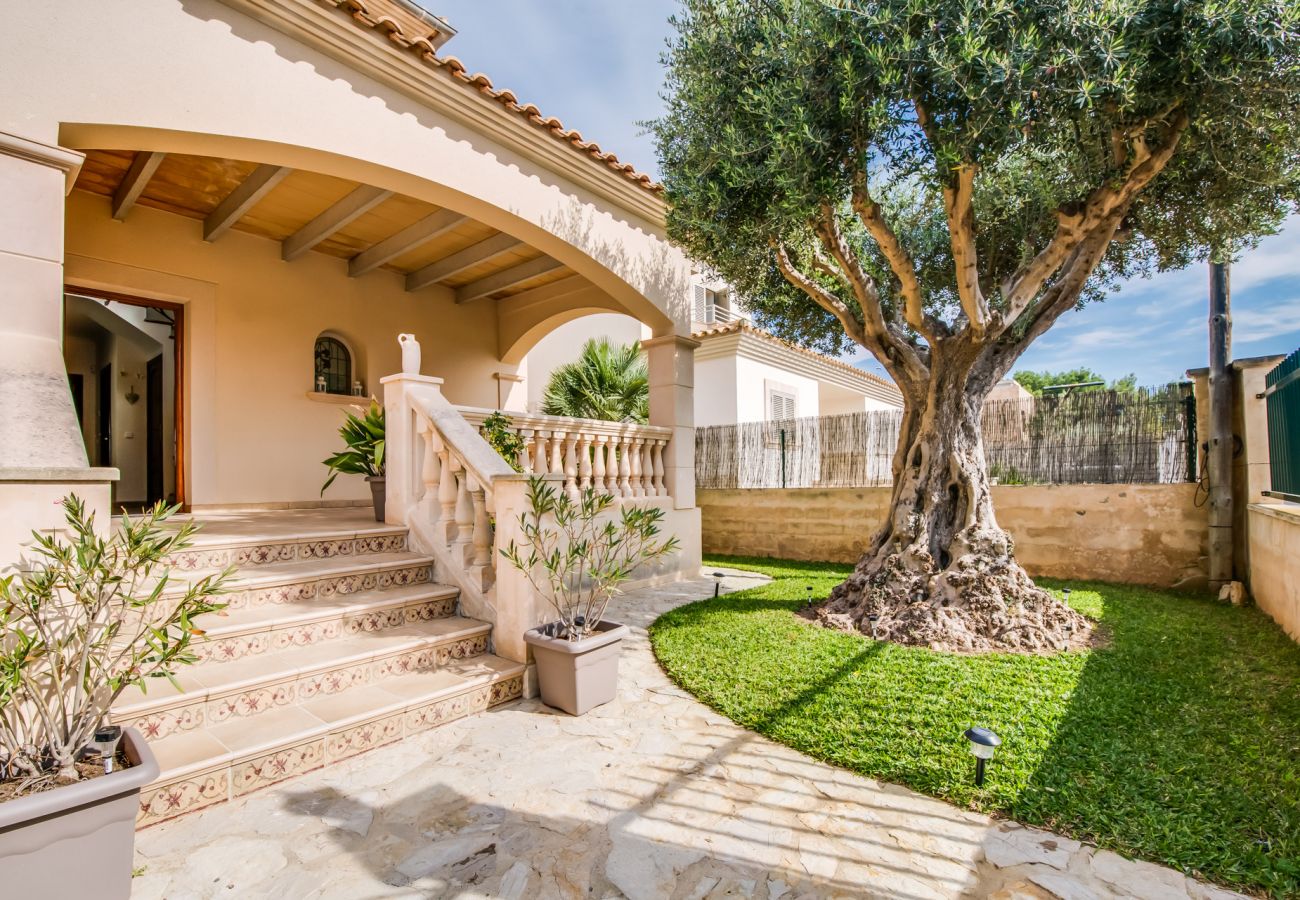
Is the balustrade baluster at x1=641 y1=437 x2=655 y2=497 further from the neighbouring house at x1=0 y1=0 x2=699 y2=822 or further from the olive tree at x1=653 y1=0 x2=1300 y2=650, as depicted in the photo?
the olive tree at x1=653 y1=0 x2=1300 y2=650

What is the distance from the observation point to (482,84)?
190 inches

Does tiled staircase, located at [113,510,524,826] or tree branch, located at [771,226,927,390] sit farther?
tree branch, located at [771,226,927,390]

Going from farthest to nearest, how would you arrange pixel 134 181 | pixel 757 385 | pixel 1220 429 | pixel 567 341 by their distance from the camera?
pixel 567 341
pixel 757 385
pixel 1220 429
pixel 134 181

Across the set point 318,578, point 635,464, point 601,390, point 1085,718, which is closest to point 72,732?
point 318,578

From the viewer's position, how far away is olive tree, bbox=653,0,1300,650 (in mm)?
3500

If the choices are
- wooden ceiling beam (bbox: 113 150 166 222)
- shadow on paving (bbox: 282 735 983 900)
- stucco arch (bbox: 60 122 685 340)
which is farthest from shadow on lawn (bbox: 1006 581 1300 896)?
wooden ceiling beam (bbox: 113 150 166 222)

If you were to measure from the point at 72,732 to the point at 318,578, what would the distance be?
1.79 m

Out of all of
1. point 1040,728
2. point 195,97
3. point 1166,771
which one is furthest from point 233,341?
point 1166,771

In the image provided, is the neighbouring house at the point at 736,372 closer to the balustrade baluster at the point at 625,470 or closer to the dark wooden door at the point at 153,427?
the balustrade baluster at the point at 625,470

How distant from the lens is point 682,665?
4.12m

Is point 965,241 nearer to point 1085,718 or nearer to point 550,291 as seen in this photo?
point 1085,718

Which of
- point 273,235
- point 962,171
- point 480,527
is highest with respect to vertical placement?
point 273,235

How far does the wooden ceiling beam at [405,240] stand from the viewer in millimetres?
6292

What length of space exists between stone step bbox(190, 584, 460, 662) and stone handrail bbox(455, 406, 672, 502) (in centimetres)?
175
